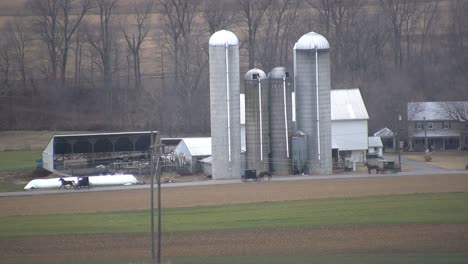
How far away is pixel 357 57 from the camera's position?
3986 inches

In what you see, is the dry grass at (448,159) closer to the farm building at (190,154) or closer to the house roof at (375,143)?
the house roof at (375,143)

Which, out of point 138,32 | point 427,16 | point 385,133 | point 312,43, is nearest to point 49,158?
point 312,43

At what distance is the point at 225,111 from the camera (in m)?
61.8

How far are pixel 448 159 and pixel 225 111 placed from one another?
19623 mm

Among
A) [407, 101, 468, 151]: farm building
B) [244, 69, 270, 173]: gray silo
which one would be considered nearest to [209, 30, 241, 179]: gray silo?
[244, 69, 270, 173]: gray silo

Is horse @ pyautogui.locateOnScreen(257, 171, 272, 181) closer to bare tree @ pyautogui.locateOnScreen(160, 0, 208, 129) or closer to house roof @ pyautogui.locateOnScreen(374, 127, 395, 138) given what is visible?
house roof @ pyautogui.locateOnScreen(374, 127, 395, 138)

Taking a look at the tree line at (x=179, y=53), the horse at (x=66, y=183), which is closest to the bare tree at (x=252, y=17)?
the tree line at (x=179, y=53)

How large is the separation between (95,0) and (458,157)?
5196cm

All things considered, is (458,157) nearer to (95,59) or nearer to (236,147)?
(236,147)

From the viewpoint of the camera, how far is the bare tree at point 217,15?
103m

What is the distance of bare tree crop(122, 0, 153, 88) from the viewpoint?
102 meters

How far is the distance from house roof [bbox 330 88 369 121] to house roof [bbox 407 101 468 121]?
1138 centimetres

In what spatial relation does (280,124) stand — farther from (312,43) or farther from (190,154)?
(190,154)

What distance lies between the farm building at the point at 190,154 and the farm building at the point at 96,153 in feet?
8.55
